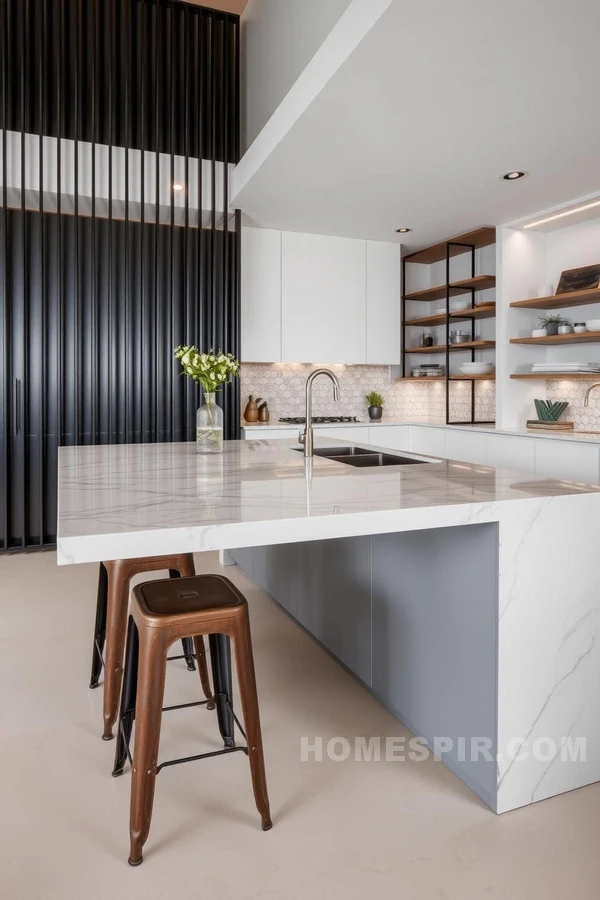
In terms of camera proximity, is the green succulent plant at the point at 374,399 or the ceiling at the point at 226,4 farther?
the green succulent plant at the point at 374,399

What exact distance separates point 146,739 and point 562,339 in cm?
419

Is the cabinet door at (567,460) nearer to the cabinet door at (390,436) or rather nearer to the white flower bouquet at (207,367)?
the cabinet door at (390,436)

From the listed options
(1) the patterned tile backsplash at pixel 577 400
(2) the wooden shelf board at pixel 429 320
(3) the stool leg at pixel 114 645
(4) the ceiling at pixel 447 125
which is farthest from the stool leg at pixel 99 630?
Result: (2) the wooden shelf board at pixel 429 320

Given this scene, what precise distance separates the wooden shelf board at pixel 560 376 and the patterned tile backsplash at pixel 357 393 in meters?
0.70

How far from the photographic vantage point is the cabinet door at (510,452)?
4395mm

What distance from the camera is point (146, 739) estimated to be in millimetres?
1466

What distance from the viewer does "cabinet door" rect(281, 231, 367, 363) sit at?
5395 millimetres

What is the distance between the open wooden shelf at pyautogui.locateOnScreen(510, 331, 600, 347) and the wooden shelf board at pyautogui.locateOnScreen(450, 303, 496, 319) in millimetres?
370

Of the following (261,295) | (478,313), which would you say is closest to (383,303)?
(478,313)

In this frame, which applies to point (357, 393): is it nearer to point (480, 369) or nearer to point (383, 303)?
point (383, 303)

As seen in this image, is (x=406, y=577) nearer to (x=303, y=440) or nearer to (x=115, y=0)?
(x=303, y=440)

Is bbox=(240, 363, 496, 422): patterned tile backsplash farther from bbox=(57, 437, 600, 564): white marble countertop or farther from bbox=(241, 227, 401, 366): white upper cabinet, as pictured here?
bbox=(57, 437, 600, 564): white marble countertop

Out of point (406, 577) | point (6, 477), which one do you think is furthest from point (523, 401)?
point (6, 477)

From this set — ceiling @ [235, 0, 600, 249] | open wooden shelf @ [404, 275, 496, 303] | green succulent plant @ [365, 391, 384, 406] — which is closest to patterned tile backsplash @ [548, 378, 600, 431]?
open wooden shelf @ [404, 275, 496, 303]
